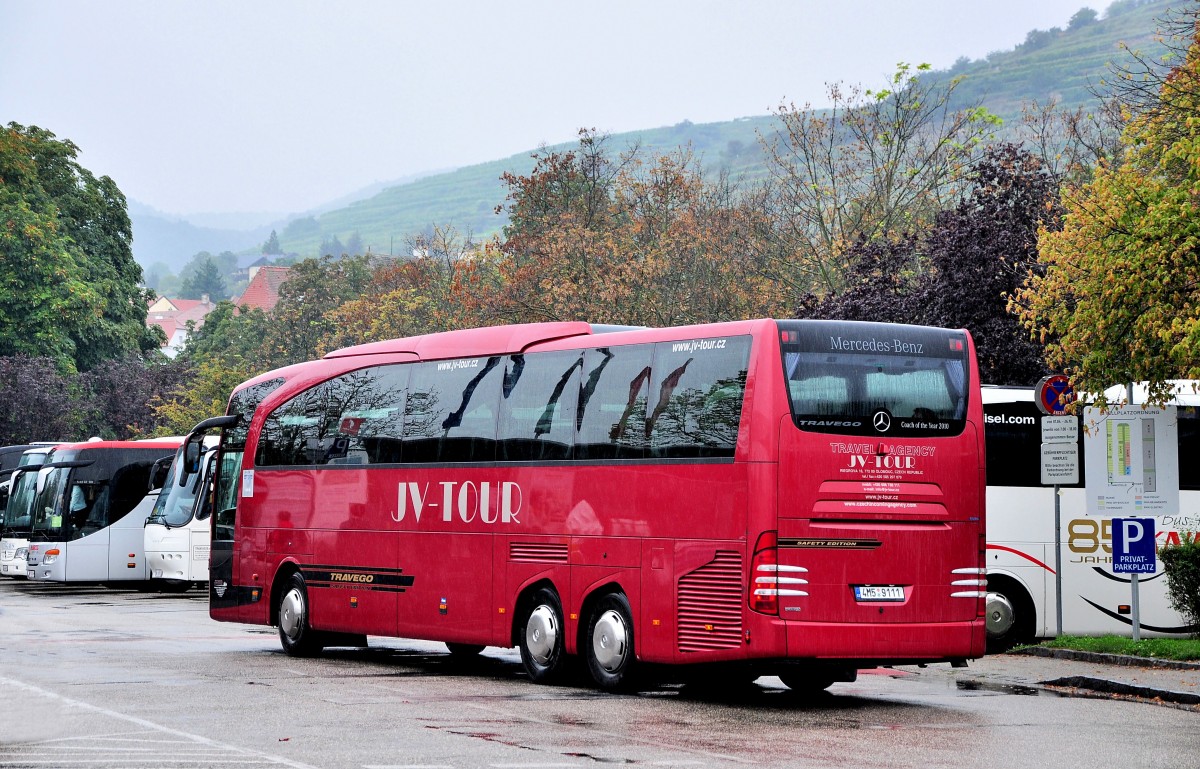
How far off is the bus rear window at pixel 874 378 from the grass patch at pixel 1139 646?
492 cm

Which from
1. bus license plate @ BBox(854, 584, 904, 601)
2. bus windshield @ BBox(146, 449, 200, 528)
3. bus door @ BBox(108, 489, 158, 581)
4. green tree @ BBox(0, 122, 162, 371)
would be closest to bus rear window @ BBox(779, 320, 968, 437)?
bus license plate @ BBox(854, 584, 904, 601)

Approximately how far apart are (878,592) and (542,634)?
11.6 ft

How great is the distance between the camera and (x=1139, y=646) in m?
18.6

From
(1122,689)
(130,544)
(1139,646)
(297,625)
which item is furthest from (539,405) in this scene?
(130,544)

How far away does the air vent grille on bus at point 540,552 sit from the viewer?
1627 centimetres

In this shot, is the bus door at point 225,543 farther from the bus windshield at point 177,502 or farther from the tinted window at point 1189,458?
the bus windshield at point 177,502

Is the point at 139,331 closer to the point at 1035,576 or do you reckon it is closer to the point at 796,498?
the point at 1035,576

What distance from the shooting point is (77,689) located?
14984mm

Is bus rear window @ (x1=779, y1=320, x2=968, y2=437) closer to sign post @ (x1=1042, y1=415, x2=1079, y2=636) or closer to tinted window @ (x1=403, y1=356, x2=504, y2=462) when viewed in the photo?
tinted window @ (x1=403, y1=356, x2=504, y2=462)

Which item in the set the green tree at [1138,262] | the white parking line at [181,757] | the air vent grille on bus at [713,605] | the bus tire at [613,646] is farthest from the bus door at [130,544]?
the air vent grille on bus at [713,605]

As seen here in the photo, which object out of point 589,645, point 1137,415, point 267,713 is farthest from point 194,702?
point 1137,415

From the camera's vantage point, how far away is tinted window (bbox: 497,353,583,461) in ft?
53.7

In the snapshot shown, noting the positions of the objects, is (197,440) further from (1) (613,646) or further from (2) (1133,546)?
(2) (1133,546)

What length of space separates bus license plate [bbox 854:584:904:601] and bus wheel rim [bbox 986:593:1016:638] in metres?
6.79
